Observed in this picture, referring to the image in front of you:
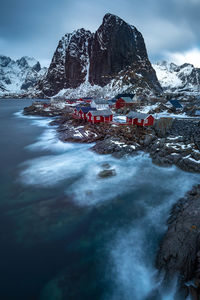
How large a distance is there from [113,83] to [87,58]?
222 feet

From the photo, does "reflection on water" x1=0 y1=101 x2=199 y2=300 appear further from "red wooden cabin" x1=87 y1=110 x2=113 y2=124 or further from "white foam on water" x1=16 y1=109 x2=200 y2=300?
"red wooden cabin" x1=87 y1=110 x2=113 y2=124

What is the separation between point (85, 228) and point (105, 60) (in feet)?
499

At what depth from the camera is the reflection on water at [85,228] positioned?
26.0ft

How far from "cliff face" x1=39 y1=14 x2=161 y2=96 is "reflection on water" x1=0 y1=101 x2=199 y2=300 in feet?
323

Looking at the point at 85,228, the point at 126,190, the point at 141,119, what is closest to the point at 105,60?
the point at 141,119

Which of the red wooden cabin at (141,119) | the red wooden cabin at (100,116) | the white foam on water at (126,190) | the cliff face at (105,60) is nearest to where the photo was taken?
the white foam on water at (126,190)

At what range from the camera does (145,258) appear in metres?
9.11

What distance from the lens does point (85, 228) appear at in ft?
36.9

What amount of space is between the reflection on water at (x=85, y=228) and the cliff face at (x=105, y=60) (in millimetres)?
98557

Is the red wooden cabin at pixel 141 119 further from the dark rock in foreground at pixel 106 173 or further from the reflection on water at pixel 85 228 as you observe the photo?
the dark rock in foreground at pixel 106 173

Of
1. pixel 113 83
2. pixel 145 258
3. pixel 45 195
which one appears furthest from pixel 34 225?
pixel 113 83

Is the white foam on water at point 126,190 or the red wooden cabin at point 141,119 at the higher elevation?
the red wooden cabin at point 141,119

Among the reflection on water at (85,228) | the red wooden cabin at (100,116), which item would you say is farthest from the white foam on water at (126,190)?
the red wooden cabin at (100,116)

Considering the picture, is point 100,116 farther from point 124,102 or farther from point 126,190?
point 124,102
